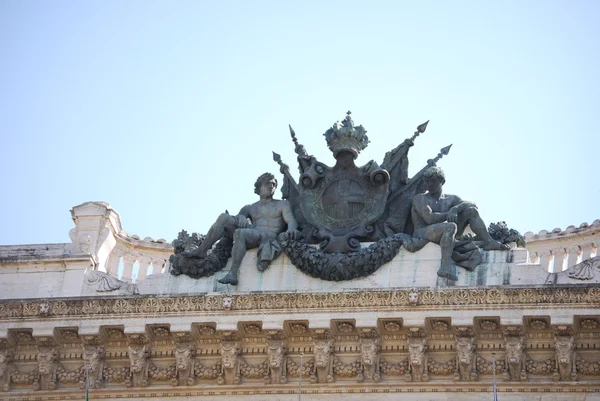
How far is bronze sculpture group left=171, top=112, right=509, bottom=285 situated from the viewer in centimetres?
2839

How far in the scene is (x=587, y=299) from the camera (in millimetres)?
26969

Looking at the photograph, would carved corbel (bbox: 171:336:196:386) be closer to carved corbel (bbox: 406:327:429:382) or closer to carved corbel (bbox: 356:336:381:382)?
carved corbel (bbox: 356:336:381:382)

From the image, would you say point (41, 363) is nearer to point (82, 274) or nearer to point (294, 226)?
point (82, 274)

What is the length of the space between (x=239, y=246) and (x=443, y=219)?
298 centimetres

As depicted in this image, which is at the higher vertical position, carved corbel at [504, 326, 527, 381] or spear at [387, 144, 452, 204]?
spear at [387, 144, 452, 204]

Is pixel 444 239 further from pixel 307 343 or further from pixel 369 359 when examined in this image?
pixel 307 343

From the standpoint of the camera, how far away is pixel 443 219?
28500mm

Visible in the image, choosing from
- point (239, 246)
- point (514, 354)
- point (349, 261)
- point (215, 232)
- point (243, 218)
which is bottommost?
point (514, 354)

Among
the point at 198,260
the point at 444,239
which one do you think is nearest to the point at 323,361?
the point at 444,239

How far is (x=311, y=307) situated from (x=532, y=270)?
3.11 metres

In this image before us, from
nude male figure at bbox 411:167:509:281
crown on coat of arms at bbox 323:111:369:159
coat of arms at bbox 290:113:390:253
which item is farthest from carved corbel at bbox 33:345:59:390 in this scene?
nude male figure at bbox 411:167:509:281

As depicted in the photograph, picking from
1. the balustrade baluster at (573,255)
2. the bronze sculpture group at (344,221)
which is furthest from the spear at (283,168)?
the balustrade baluster at (573,255)

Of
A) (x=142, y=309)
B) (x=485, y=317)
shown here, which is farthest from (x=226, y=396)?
(x=485, y=317)

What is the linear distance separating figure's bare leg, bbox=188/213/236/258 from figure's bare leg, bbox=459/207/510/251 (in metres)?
3.41
